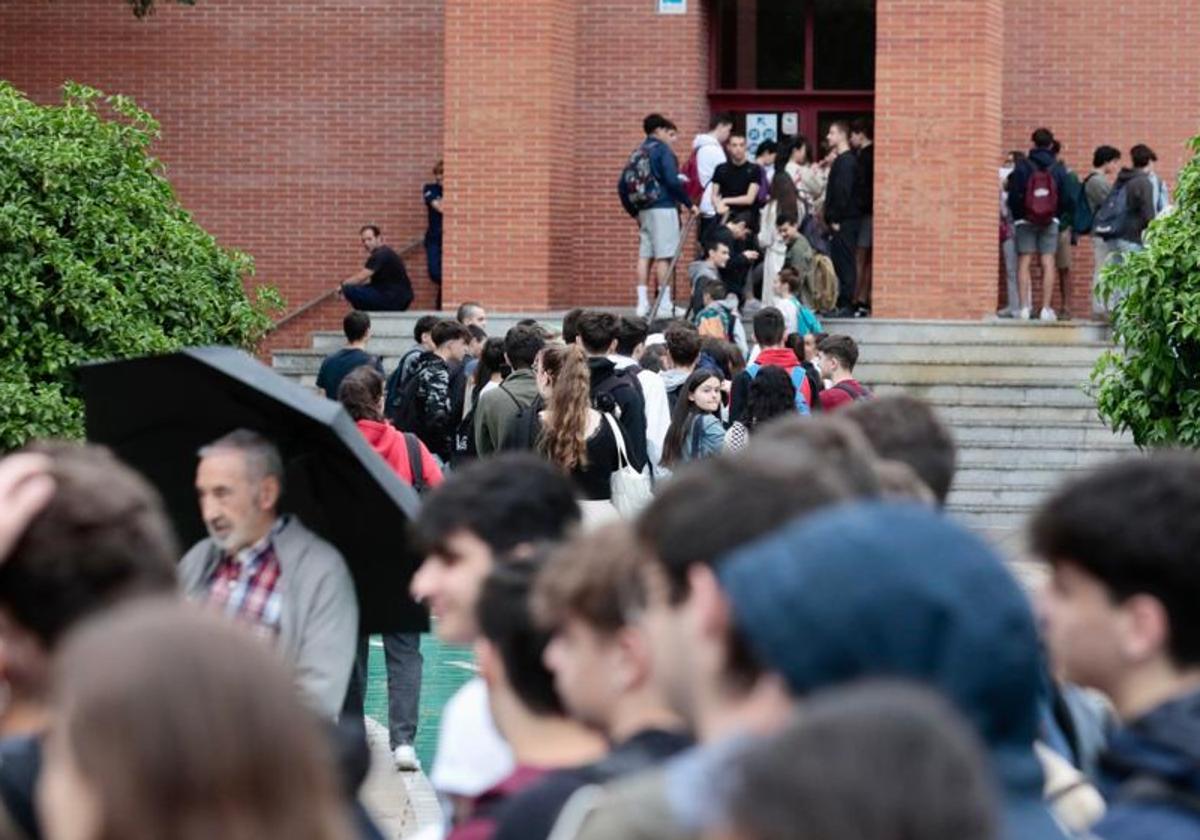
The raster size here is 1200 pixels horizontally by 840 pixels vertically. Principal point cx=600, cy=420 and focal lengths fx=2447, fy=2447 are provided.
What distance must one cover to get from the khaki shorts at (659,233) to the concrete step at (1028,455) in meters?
3.78

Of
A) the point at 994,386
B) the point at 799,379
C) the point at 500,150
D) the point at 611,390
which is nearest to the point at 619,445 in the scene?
the point at 611,390

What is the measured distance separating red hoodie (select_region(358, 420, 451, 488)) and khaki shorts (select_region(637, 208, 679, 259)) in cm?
1306

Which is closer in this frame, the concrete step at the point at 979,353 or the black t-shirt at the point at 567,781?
the black t-shirt at the point at 567,781

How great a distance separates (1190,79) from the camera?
26859 mm

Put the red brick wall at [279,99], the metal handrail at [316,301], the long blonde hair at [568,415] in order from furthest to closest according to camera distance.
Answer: the red brick wall at [279,99]
the metal handrail at [316,301]
the long blonde hair at [568,415]

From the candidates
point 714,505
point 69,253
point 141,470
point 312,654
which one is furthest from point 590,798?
point 69,253

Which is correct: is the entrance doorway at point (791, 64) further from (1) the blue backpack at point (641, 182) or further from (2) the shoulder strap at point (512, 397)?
(2) the shoulder strap at point (512, 397)

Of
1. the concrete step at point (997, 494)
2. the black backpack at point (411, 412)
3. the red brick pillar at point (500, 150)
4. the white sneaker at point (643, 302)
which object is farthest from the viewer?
the red brick pillar at point (500, 150)

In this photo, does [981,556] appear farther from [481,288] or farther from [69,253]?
[481,288]

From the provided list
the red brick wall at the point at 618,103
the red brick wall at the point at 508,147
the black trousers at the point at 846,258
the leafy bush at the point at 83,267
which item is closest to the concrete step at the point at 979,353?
the black trousers at the point at 846,258

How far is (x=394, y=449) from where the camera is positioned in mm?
10891

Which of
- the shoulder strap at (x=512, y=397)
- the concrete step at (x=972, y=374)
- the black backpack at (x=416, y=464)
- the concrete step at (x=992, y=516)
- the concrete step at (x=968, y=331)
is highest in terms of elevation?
the shoulder strap at (x=512, y=397)

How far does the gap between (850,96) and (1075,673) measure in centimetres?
2418

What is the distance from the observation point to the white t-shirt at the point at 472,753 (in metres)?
4.80
